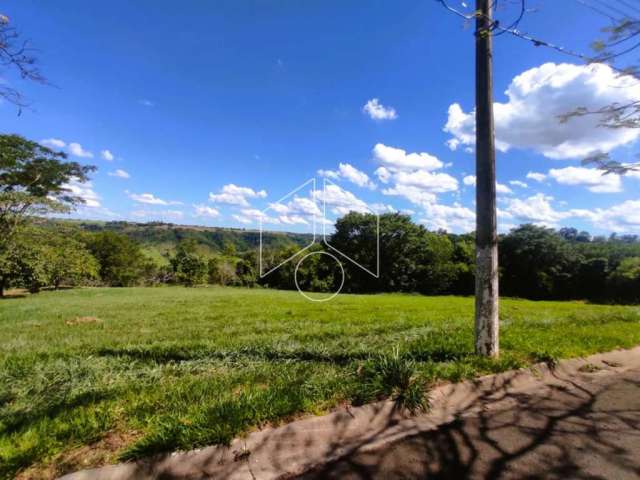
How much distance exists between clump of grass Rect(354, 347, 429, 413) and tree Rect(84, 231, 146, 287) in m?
51.0

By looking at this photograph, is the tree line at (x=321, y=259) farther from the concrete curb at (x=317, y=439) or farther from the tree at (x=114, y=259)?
the concrete curb at (x=317, y=439)

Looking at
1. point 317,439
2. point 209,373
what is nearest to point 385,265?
point 209,373

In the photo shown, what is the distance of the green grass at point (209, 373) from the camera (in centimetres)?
216

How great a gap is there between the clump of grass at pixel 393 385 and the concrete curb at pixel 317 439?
9cm

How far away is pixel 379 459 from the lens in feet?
6.95

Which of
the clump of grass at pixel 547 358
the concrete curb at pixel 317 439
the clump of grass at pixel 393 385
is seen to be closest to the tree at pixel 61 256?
the concrete curb at pixel 317 439

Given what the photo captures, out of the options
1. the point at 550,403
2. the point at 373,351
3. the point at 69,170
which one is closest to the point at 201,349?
the point at 373,351

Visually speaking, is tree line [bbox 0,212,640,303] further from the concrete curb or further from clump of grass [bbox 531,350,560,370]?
the concrete curb

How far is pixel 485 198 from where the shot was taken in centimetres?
376

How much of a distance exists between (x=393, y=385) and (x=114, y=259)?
54060 millimetres

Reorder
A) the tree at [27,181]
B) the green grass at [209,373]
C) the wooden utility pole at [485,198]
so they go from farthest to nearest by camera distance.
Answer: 1. the tree at [27,181]
2. the wooden utility pole at [485,198]
3. the green grass at [209,373]

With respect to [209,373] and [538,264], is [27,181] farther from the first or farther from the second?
[538,264]

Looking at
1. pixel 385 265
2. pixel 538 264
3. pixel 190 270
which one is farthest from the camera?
pixel 190 270

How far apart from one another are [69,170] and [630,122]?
30.4 meters
